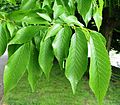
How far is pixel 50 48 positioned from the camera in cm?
76

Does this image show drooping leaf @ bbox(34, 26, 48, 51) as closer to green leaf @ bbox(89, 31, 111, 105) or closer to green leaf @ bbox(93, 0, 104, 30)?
green leaf @ bbox(89, 31, 111, 105)

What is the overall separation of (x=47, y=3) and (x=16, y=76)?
54 centimetres

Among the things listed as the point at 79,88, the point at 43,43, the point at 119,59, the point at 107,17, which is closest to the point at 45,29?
the point at 43,43

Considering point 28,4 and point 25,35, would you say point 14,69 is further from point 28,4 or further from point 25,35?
point 28,4

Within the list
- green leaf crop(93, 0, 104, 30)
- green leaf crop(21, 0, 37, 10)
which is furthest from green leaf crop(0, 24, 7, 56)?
green leaf crop(93, 0, 104, 30)

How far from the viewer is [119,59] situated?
903cm

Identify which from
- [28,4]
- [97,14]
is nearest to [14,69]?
[28,4]

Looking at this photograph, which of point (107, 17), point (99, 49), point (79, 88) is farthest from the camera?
point (107, 17)

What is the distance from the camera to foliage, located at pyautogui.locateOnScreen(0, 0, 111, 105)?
26.7 inches

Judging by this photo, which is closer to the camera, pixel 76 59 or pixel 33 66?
pixel 76 59

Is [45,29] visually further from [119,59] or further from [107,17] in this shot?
[119,59]

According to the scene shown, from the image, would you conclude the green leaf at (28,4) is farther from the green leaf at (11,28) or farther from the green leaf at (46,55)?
the green leaf at (46,55)

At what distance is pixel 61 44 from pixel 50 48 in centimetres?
3

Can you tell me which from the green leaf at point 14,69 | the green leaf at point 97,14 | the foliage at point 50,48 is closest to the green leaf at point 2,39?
the foliage at point 50,48
